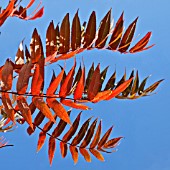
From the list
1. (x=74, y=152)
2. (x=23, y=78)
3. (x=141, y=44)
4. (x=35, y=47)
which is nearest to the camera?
(x=23, y=78)

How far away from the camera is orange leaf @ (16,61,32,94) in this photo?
1.88 ft

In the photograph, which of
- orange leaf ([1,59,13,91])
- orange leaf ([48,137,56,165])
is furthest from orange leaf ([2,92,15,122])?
orange leaf ([48,137,56,165])

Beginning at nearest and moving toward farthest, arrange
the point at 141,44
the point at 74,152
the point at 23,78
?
the point at 23,78
the point at 74,152
the point at 141,44

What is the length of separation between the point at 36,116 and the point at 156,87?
1.03 ft

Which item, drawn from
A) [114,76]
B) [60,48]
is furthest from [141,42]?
[60,48]

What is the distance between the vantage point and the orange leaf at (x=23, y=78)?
57cm

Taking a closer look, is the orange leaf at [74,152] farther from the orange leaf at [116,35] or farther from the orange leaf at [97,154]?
the orange leaf at [116,35]

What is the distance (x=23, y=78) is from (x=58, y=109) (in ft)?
0.22

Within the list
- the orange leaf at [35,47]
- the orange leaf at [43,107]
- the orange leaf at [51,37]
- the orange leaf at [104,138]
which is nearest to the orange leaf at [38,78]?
the orange leaf at [43,107]

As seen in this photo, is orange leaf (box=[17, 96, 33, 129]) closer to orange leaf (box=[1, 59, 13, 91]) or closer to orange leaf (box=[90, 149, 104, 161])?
orange leaf (box=[1, 59, 13, 91])

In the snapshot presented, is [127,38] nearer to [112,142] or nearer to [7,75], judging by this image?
[112,142]

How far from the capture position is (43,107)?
1.99 ft

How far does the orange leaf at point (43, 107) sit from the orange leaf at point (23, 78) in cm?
2

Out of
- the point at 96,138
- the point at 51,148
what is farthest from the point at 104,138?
the point at 51,148
